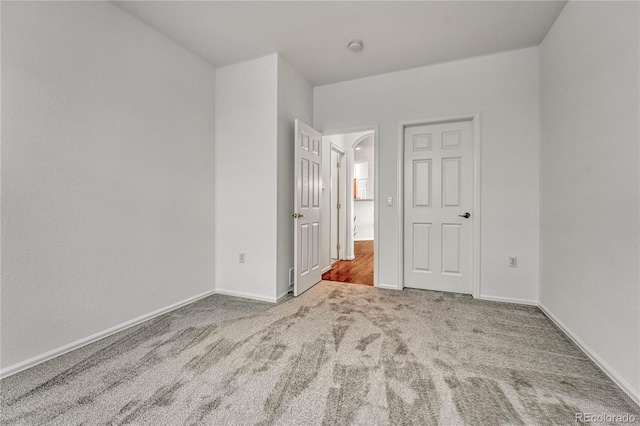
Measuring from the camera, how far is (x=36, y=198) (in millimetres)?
→ 1721

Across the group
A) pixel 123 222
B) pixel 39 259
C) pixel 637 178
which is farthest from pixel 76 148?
pixel 637 178

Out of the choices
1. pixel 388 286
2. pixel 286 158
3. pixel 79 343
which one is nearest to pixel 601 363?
pixel 388 286

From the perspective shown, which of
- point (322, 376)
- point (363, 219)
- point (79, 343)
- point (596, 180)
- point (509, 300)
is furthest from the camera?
point (363, 219)

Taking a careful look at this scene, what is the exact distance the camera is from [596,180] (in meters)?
1.75

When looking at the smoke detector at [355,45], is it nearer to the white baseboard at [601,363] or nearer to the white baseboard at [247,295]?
the white baseboard at [247,295]

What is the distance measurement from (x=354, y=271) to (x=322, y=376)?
2.74 m

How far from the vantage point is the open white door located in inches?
117

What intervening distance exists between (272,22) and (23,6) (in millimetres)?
1628

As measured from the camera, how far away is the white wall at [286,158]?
9.70 ft

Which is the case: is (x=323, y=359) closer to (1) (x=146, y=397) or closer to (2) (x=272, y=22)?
(1) (x=146, y=397)

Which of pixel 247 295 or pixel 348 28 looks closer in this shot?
pixel 348 28

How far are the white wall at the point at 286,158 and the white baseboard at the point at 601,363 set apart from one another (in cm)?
249

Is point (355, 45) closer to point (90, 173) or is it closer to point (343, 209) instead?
point (90, 173)

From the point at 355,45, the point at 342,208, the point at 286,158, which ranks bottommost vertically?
the point at 342,208
